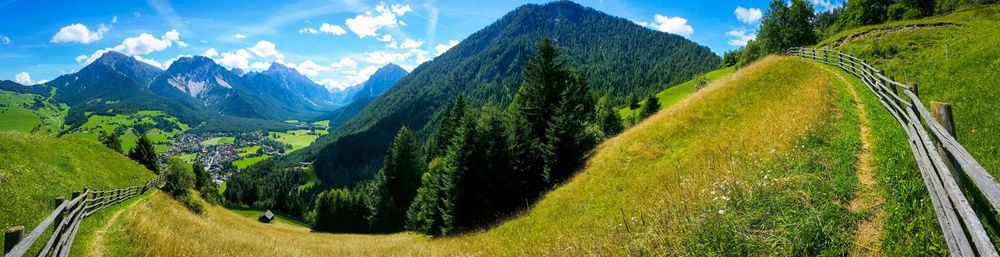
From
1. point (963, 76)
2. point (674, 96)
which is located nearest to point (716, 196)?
point (963, 76)

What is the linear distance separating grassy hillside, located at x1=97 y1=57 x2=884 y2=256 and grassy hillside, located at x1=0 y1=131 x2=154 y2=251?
10.9 feet

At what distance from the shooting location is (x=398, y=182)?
6444cm

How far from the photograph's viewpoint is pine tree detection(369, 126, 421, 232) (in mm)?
63281

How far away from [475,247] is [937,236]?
1205cm

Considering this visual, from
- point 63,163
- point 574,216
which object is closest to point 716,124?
point 574,216

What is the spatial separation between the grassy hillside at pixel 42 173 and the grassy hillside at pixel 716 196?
333 centimetres

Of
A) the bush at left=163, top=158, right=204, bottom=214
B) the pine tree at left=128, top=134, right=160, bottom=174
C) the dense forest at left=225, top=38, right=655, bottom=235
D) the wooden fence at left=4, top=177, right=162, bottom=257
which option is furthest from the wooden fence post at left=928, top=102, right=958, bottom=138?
the pine tree at left=128, top=134, right=160, bottom=174

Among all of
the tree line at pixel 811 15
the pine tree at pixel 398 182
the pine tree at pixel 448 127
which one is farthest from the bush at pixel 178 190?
the tree line at pixel 811 15

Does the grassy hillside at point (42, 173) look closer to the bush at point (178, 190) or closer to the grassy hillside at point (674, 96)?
the bush at point (178, 190)

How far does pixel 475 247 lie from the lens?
51.1ft

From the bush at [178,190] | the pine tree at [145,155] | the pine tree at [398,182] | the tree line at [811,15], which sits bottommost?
the pine tree at [398,182]

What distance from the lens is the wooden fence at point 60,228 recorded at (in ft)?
24.2

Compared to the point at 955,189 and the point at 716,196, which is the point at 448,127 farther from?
the point at 955,189

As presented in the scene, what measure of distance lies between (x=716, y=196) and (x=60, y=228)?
1509 cm
